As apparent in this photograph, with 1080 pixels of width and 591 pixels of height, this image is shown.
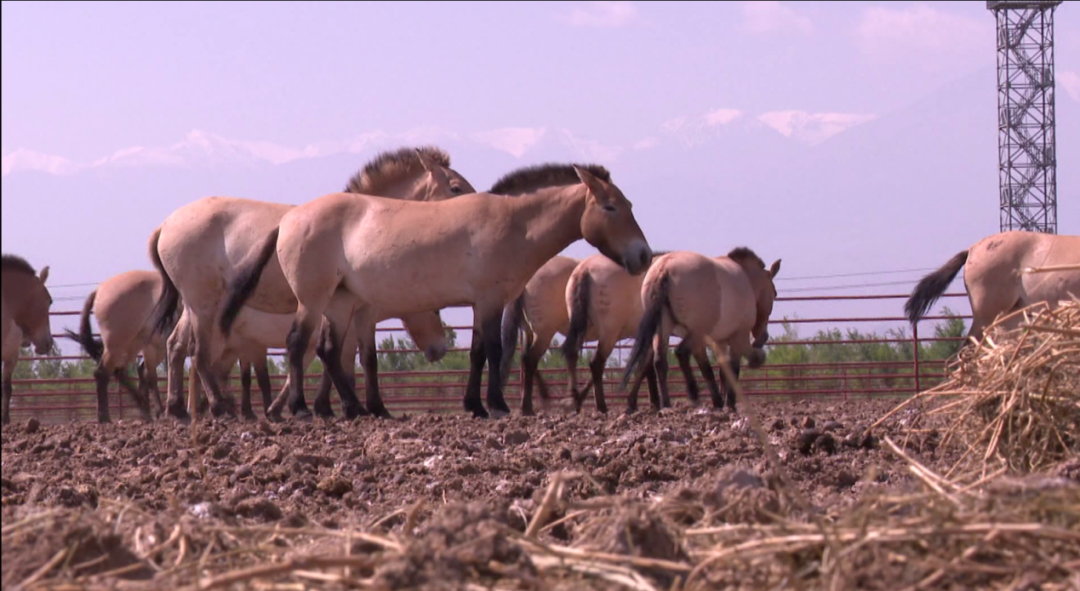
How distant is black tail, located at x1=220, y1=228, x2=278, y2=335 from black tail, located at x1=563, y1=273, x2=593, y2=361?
123 inches

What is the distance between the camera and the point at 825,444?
5934 mm

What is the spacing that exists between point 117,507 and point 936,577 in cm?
188

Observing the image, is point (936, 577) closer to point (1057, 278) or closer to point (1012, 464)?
point (1012, 464)

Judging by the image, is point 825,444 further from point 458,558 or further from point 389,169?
point 389,169

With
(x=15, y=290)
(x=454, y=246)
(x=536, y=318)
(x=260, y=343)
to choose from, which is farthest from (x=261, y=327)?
(x=15, y=290)

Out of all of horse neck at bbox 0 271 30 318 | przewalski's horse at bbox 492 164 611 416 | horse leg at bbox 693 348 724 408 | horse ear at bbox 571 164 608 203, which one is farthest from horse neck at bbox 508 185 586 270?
horse neck at bbox 0 271 30 318

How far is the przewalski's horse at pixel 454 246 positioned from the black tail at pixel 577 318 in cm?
246

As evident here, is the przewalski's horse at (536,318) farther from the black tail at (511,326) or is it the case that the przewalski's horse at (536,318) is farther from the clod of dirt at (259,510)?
the clod of dirt at (259,510)

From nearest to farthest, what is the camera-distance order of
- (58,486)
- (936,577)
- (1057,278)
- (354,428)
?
(936,577)
(58,486)
(354,428)
(1057,278)

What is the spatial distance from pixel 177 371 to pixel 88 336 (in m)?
2.64

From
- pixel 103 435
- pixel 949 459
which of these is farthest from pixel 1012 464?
pixel 103 435

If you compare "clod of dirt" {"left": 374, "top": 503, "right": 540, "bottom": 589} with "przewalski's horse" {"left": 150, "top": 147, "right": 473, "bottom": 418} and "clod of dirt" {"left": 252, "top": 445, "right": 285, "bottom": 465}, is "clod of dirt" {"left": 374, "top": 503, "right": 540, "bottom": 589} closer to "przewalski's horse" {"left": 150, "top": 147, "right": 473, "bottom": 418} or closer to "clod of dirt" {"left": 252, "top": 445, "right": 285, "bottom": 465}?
"clod of dirt" {"left": 252, "top": 445, "right": 285, "bottom": 465}

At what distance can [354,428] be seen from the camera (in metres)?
7.68

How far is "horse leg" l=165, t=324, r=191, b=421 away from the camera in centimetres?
967
